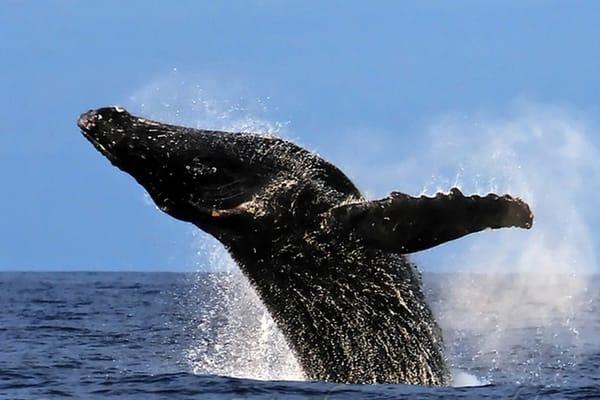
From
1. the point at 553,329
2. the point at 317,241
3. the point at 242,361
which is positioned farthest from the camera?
the point at 553,329

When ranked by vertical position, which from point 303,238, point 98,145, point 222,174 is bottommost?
point 303,238

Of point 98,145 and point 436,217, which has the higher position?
point 98,145

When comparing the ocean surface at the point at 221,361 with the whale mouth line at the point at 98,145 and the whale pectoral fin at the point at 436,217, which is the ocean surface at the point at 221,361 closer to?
the whale pectoral fin at the point at 436,217

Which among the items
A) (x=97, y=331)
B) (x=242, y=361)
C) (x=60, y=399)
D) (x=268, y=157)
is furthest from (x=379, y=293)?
(x=97, y=331)

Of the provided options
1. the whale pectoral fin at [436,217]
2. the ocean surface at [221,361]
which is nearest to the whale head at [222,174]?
the whale pectoral fin at [436,217]

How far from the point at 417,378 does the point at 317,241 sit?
1.56 meters

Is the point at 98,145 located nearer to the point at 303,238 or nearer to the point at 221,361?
the point at 303,238

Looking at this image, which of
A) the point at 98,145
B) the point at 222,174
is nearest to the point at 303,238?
the point at 222,174

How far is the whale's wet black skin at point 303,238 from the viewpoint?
12.4 m

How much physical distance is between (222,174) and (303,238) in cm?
105

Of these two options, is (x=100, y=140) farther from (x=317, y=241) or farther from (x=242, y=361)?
(x=242, y=361)

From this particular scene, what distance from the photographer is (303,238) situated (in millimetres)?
12359

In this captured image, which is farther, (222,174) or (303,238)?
(222,174)

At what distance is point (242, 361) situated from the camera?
19.8m
